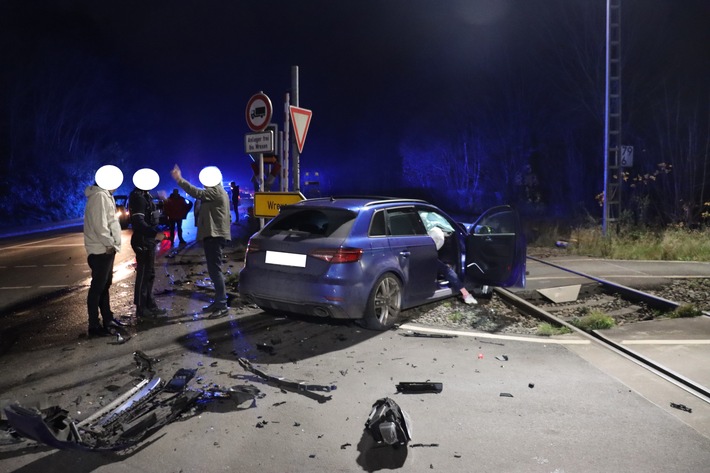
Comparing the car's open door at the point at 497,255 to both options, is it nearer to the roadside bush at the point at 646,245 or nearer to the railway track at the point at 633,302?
the railway track at the point at 633,302

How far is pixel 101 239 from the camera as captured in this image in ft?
19.8

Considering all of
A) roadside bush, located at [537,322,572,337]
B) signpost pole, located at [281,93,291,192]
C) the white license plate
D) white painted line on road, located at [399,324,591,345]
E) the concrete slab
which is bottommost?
white painted line on road, located at [399,324,591,345]

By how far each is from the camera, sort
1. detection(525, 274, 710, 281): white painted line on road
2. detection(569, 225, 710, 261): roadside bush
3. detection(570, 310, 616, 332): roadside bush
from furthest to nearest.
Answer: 1. detection(569, 225, 710, 261): roadside bush
2. detection(525, 274, 710, 281): white painted line on road
3. detection(570, 310, 616, 332): roadside bush

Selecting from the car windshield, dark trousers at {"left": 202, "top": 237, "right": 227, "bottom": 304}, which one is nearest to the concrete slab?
the car windshield

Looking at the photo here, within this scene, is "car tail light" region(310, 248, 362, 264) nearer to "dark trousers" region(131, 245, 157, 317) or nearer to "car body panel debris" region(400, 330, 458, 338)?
"car body panel debris" region(400, 330, 458, 338)

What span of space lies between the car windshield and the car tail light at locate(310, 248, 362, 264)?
0.22 meters

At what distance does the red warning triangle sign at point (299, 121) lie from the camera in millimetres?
8891

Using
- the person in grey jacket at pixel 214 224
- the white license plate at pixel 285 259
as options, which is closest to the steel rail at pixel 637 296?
the white license plate at pixel 285 259

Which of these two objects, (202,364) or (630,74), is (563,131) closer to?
(630,74)

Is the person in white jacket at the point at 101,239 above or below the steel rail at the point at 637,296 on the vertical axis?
above

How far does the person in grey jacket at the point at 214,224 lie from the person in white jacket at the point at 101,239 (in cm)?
112

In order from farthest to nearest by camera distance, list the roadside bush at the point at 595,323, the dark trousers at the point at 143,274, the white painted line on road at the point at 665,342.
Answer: the dark trousers at the point at 143,274 → the roadside bush at the point at 595,323 → the white painted line on road at the point at 665,342

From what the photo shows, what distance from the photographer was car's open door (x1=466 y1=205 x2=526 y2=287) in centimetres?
739

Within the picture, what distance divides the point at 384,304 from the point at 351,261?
858 mm
